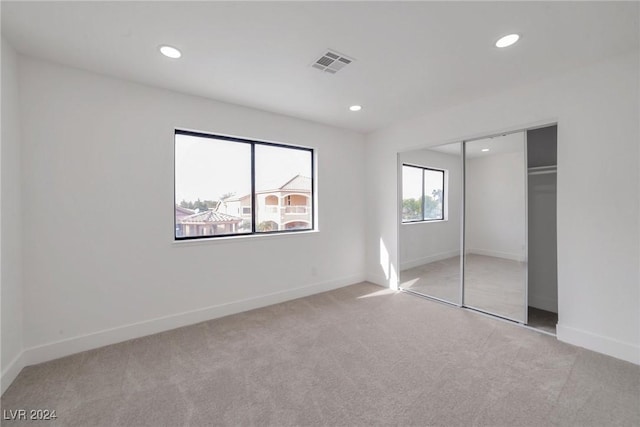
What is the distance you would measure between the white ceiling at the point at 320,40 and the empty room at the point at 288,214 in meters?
0.02

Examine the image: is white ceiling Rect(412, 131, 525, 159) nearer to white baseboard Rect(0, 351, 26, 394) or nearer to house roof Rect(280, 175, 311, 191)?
house roof Rect(280, 175, 311, 191)

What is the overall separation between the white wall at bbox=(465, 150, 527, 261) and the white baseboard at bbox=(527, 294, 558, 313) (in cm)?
61

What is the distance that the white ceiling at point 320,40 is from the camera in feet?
5.87

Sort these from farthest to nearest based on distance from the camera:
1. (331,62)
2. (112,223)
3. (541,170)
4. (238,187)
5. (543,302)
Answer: (238,187) → (543,302) → (541,170) → (112,223) → (331,62)

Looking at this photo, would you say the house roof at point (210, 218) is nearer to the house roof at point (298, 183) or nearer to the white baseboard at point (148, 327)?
the house roof at point (298, 183)

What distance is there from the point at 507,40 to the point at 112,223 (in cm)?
380

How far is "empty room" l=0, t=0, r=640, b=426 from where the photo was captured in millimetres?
1869

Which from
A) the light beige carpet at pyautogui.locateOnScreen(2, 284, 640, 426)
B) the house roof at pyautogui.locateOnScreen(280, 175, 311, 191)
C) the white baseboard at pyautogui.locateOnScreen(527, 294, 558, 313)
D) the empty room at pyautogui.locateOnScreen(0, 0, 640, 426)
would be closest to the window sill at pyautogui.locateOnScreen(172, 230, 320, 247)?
the empty room at pyautogui.locateOnScreen(0, 0, 640, 426)

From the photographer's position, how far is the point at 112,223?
2.67 m

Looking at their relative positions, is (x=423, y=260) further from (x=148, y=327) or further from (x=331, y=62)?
(x=148, y=327)

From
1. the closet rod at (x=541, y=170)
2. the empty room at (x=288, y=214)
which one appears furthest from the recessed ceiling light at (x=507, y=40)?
the closet rod at (x=541, y=170)

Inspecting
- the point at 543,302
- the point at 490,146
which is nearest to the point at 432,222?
the point at 490,146

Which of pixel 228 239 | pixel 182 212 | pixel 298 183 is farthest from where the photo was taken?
pixel 298 183

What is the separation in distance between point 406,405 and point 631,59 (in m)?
3.28
